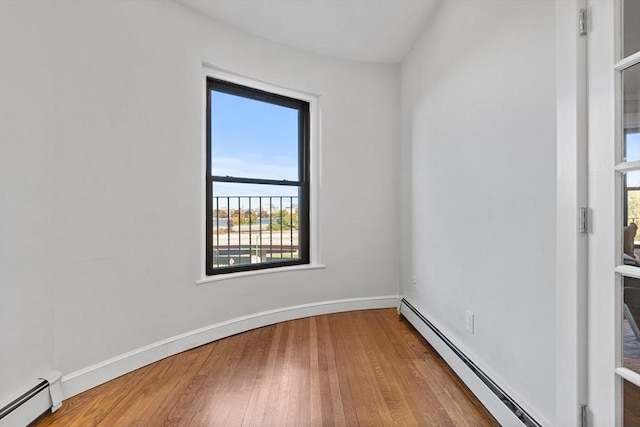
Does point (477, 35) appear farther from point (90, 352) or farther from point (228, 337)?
point (90, 352)

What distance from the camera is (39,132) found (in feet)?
5.03

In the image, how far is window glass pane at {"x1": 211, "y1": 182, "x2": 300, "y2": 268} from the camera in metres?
2.69

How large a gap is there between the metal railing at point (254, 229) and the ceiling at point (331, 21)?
1460mm

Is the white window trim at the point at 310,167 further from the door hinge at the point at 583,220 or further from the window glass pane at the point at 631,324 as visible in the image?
the window glass pane at the point at 631,324

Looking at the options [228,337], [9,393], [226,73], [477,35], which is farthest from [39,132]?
[477,35]

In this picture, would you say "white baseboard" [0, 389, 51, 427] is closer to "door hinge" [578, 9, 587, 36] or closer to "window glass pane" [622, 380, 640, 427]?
"window glass pane" [622, 380, 640, 427]

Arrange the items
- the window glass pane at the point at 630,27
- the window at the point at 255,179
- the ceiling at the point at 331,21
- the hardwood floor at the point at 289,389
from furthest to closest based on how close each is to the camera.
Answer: the window at the point at 255,179 < the ceiling at the point at 331,21 < the hardwood floor at the point at 289,389 < the window glass pane at the point at 630,27

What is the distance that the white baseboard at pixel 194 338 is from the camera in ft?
5.70

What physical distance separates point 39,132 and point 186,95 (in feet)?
3.22

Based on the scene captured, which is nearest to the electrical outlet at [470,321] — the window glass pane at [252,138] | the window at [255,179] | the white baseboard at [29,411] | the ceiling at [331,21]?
the window at [255,179]

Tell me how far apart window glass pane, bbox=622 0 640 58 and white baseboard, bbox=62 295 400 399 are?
269 cm

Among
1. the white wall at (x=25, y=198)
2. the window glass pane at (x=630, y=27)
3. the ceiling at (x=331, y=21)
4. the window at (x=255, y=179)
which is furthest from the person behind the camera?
the window at (x=255, y=179)

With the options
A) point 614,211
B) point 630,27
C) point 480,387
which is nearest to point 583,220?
point 614,211

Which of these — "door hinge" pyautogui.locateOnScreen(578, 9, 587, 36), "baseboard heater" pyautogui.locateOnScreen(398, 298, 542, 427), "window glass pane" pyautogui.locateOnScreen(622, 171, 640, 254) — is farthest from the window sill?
"door hinge" pyautogui.locateOnScreen(578, 9, 587, 36)
